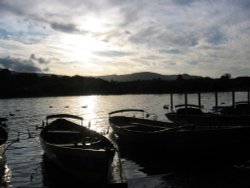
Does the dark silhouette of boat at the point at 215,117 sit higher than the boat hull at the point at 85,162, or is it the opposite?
the dark silhouette of boat at the point at 215,117

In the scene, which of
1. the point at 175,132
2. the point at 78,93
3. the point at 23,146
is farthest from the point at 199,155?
the point at 78,93

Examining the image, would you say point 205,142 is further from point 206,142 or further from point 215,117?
point 215,117

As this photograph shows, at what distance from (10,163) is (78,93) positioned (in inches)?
6747

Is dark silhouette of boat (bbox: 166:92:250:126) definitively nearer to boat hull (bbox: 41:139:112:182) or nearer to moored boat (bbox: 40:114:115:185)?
moored boat (bbox: 40:114:115:185)

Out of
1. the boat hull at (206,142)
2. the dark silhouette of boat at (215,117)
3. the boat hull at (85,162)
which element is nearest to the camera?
the boat hull at (85,162)

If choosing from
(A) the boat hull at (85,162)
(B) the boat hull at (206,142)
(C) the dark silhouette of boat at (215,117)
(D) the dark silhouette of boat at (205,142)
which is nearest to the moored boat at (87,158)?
(A) the boat hull at (85,162)

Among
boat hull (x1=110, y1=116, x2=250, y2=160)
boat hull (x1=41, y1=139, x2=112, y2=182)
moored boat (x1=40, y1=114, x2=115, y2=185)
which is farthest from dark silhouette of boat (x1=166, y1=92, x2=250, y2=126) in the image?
boat hull (x1=41, y1=139, x2=112, y2=182)

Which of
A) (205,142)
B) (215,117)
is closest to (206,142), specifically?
(205,142)

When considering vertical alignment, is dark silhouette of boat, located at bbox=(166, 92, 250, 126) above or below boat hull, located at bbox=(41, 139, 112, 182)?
above

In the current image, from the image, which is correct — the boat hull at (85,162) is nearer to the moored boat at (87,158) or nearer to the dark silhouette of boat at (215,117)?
the moored boat at (87,158)

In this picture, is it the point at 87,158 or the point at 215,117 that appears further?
the point at 215,117

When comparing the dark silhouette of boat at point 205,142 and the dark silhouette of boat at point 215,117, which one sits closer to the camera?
the dark silhouette of boat at point 205,142

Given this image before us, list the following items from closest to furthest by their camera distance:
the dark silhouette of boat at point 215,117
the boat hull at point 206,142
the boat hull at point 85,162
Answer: the boat hull at point 85,162 < the boat hull at point 206,142 < the dark silhouette of boat at point 215,117

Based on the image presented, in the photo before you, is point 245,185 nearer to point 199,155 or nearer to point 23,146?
point 199,155
